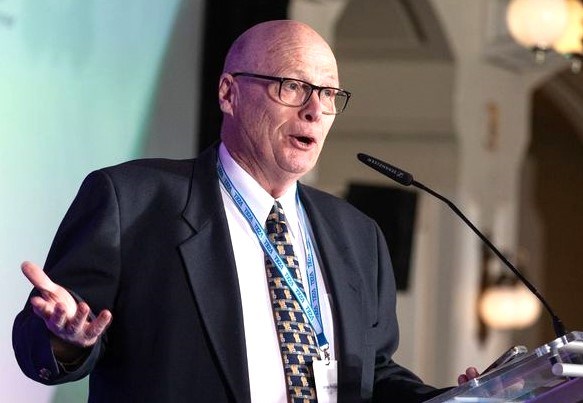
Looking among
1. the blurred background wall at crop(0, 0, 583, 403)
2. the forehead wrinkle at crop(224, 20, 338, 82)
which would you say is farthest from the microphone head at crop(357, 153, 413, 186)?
the blurred background wall at crop(0, 0, 583, 403)

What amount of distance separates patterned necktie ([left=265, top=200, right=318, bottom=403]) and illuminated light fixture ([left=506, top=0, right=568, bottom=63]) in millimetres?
3846

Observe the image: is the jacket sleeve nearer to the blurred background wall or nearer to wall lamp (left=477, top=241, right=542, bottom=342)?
the blurred background wall

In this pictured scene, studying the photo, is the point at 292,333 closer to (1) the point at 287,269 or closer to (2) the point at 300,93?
(1) the point at 287,269

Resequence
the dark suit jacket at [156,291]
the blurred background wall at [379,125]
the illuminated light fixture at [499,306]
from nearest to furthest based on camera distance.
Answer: the dark suit jacket at [156,291] → the blurred background wall at [379,125] → the illuminated light fixture at [499,306]

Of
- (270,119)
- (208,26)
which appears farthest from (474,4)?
(270,119)

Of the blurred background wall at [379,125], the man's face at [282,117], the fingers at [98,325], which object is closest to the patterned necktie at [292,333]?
the man's face at [282,117]

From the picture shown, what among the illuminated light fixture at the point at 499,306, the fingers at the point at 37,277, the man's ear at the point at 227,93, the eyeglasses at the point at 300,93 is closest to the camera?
the fingers at the point at 37,277

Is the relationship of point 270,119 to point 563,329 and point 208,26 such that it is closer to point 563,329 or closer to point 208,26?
point 563,329

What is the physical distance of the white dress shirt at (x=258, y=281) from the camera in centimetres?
245

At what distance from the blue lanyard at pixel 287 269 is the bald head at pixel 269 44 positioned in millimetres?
205

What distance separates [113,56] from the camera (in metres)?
4.10

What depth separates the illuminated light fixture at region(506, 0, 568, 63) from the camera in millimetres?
6094

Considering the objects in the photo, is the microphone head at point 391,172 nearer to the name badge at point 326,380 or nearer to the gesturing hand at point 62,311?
the name badge at point 326,380

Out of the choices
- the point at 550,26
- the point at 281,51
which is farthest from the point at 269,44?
the point at 550,26
